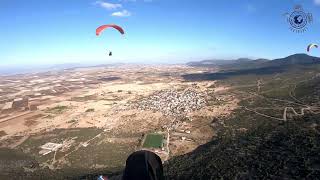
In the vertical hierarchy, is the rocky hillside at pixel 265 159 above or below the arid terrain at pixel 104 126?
above

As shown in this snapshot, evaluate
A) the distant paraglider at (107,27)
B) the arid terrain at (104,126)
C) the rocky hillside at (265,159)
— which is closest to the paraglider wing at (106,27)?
the distant paraglider at (107,27)

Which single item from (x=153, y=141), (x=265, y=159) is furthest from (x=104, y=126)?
(x=265, y=159)

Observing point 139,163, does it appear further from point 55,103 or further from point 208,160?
point 55,103

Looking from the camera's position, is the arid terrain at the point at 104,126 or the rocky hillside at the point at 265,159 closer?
the rocky hillside at the point at 265,159

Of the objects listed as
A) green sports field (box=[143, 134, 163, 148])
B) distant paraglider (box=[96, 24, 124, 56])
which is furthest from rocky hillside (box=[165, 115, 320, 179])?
distant paraglider (box=[96, 24, 124, 56])

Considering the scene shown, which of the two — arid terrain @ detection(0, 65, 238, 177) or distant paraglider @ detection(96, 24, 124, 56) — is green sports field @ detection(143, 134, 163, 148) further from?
distant paraglider @ detection(96, 24, 124, 56)

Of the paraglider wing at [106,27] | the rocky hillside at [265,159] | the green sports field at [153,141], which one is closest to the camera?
the rocky hillside at [265,159]

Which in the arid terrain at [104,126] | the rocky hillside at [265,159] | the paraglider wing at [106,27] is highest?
the paraglider wing at [106,27]

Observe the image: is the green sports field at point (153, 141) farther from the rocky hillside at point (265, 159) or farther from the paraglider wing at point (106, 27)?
the paraglider wing at point (106, 27)
